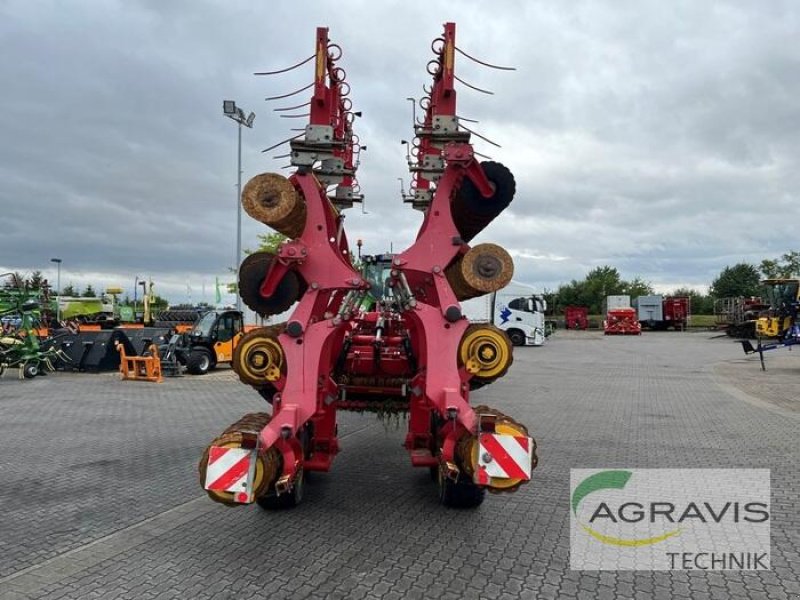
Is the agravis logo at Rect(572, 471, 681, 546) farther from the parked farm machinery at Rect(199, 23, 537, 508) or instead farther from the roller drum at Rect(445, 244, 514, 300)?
the roller drum at Rect(445, 244, 514, 300)

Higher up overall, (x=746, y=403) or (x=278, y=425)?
(x=278, y=425)

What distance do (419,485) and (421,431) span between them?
777mm

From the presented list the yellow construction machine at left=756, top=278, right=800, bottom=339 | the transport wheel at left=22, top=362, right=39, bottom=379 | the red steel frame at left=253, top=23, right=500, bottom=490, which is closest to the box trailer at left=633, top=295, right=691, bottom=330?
the yellow construction machine at left=756, top=278, right=800, bottom=339

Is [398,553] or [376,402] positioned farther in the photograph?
[376,402]

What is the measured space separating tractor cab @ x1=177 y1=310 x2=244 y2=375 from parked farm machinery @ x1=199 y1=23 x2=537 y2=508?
12621 mm

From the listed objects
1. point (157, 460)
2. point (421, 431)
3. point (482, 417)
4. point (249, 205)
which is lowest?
point (157, 460)

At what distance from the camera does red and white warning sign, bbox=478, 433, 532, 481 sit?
152 inches

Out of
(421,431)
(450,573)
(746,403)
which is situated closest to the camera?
(450,573)

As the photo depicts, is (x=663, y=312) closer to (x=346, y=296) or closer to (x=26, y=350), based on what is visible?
(x=26, y=350)

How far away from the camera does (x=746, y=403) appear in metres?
11.6

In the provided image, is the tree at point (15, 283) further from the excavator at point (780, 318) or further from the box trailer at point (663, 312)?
the box trailer at point (663, 312)

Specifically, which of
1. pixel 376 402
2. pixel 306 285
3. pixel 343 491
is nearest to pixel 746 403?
pixel 376 402

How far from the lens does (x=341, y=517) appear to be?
4977 millimetres

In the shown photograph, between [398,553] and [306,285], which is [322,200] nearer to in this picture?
[306,285]
